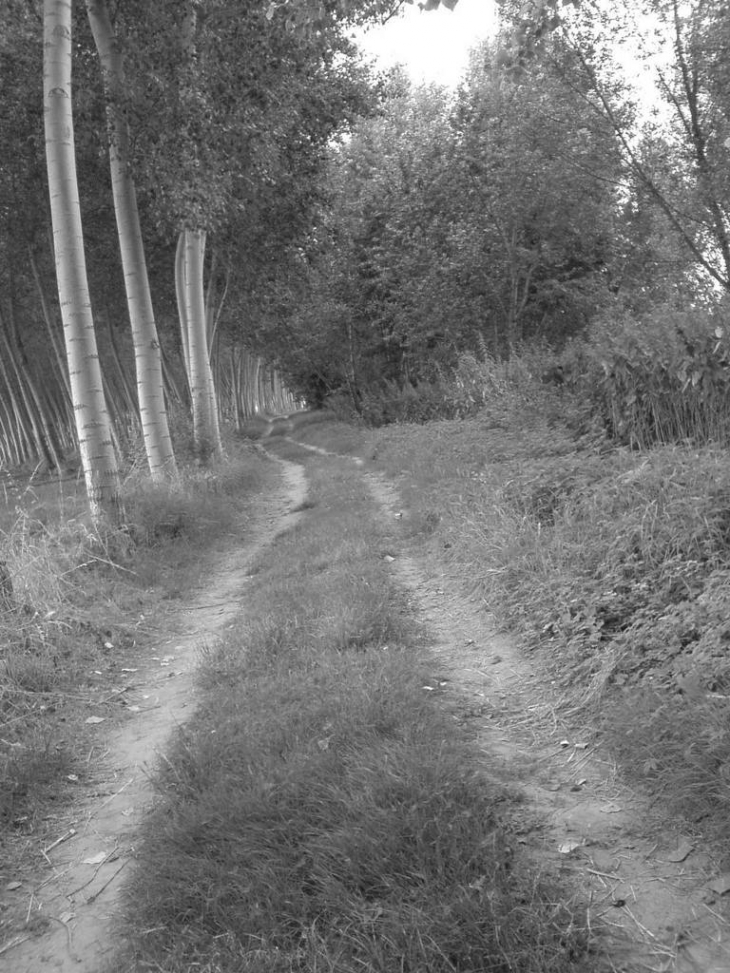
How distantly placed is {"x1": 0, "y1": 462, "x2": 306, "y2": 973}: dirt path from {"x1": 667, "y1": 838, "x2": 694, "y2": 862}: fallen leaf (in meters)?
2.08

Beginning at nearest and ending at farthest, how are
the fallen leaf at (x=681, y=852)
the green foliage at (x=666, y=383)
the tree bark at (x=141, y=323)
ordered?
the fallen leaf at (x=681, y=852) → the green foliage at (x=666, y=383) → the tree bark at (x=141, y=323)

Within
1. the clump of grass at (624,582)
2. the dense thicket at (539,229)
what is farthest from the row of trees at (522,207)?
the clump of grass at (624,582)

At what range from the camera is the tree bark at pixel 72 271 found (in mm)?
9383

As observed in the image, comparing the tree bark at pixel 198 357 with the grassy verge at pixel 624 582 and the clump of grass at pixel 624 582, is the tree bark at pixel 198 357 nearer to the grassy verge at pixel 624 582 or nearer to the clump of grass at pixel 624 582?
the grassy verge at pixel 624 582

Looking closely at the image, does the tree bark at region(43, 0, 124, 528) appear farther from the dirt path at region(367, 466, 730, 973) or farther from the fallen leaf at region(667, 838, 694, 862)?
the fallen leaf at region(667, 838, 694, 862)

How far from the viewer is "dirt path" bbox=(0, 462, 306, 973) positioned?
3.06m

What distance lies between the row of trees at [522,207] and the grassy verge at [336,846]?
4.72m

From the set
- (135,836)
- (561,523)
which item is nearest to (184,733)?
(135,836)

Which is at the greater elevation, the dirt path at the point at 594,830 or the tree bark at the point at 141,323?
the tree bark at the point at 141,323

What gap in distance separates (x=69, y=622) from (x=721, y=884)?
17.9 feet

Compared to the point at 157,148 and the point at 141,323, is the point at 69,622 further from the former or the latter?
the point at 141,323

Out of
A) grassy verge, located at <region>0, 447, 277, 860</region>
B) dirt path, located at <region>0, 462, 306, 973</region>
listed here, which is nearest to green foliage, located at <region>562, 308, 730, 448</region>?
dirt path, located at <region>0, 462, 306, 973</region>

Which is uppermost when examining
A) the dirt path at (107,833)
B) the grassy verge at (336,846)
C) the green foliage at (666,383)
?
the green foliage at (666,383)

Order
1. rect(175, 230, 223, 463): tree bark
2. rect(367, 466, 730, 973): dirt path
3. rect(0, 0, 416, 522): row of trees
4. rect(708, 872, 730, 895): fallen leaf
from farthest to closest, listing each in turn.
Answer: rect(175, 230, 223, 463): tree bark → rect(0, 0, 416, 522): row of trees → rect(708, 872, 730, 895): fallen leaf → rect(367, 466, 730, 973): dirt path
